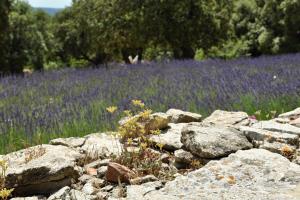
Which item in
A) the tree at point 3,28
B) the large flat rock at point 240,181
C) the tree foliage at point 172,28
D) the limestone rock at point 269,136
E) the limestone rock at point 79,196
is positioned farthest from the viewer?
the tree foliage at point 172,28

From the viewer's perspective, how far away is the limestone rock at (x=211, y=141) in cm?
427

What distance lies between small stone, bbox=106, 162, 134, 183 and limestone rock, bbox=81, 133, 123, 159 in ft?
1.57

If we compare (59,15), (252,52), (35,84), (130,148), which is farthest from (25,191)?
(59,15)

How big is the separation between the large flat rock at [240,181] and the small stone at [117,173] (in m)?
0.28

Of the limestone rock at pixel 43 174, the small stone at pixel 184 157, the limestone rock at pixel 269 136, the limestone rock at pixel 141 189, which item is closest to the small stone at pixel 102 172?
the limestone rock at pixel 43 174

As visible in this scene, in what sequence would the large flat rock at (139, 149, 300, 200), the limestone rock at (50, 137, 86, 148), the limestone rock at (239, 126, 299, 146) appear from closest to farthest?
the large flat rock at (139, 149, 300, 200) < the limestone rock at (239, 126, 299, 146) < the limestone rock at (50, 137, 86, 148)

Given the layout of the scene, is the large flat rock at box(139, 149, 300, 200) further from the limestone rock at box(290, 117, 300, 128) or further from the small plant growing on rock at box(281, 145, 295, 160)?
the limestone rock at box(290, 117, 300, 128)

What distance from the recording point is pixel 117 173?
4.01 m

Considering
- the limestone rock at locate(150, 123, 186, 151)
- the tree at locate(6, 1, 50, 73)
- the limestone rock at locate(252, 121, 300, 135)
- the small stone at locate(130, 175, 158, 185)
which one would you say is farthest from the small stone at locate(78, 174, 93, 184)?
the tree at locate(6, 1, 50, 73)

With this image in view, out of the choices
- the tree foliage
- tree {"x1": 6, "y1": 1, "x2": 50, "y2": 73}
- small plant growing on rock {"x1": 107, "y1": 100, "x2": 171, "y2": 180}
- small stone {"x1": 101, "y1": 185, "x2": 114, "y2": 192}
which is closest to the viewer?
small stone {"x1": 101, "y1": 185, "x2": 114, "y2": 192}

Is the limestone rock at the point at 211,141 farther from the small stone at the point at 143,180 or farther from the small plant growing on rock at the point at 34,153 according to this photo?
the small plant growing on rock at the point at 34,153

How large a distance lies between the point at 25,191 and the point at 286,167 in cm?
209

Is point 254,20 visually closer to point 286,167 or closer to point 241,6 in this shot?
point 241,6

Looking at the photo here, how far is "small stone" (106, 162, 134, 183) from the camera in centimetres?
401
